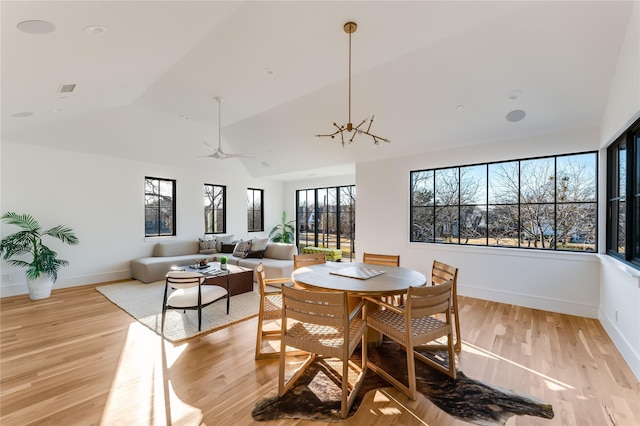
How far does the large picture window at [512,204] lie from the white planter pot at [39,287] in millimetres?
6449

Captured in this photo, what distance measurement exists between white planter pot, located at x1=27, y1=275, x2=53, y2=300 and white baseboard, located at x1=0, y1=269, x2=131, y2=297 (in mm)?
472

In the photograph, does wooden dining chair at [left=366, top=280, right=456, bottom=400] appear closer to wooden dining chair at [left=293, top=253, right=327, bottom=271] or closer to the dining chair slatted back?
the dining chair slatted back

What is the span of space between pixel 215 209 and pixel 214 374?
6.09 meters

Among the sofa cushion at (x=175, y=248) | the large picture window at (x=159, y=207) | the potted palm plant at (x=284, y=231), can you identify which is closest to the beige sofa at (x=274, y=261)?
the sofa cushion at (x=175, y=248)

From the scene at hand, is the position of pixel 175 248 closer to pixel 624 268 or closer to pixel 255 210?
pixel 255 210

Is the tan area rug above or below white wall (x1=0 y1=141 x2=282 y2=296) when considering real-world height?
below

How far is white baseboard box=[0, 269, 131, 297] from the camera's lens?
4793mm

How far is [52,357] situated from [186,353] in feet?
4.23

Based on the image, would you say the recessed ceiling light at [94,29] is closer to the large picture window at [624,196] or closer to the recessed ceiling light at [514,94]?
the recessed ceiling light at [514,94]

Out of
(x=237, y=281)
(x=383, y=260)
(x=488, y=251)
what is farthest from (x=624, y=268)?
(x=237, y=281)

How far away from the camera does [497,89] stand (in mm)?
3600

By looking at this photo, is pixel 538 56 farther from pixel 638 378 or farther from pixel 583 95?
pixel 638 378

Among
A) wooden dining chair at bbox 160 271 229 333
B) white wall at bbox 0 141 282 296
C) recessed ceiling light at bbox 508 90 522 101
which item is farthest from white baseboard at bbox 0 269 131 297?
recessed ceiling light at bbox 508 90 522 101

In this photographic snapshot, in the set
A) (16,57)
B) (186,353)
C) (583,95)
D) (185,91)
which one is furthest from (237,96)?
(583,95)
